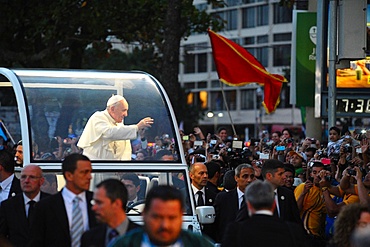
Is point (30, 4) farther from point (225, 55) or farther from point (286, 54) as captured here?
point (286, 54)

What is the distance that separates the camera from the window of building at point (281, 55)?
266ft

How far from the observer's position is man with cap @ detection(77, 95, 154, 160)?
13.2 meters

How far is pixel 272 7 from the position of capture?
8106cm

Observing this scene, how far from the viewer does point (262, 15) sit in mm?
83000

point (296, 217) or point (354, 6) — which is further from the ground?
point (354, 6)

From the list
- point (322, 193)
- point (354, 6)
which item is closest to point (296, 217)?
point (322, 193)

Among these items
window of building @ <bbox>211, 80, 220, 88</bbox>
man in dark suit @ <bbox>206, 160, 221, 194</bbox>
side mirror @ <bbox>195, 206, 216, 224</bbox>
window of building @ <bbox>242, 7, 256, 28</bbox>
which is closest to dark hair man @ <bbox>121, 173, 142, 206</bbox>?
side mirror @ <bbox>195, 206, 216, 224</bbox>

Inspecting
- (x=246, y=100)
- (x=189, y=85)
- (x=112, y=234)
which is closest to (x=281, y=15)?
(x=246, y=100)

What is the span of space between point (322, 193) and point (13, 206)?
16.1 feet

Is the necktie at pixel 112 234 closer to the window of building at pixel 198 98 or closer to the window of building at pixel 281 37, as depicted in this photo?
the window of building at pixel 281 37

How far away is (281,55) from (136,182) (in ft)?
229

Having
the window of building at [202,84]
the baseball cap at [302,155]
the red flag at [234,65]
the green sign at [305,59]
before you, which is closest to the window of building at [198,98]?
the window of building at [202,84]

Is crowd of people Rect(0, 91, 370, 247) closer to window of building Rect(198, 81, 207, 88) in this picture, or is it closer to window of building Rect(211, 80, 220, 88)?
window of building Rect(211, 80, 220, 88)

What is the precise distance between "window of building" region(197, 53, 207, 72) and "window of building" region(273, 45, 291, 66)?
815cm
